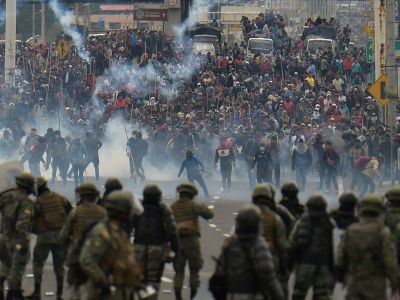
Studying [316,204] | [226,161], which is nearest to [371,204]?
[316,204]

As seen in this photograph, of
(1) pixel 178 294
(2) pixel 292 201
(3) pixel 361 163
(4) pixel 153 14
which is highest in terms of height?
(4) pixel 153 14

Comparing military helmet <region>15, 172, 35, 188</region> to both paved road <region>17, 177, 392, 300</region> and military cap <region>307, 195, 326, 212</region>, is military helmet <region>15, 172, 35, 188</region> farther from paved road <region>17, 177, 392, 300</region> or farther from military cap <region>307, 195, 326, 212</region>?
military cap <region>307, 195, 326, 212</region>

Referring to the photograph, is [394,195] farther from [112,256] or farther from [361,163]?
[361,163]

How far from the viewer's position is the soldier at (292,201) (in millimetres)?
15594

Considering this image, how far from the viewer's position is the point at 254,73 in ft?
165

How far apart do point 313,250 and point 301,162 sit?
20416 millimetres

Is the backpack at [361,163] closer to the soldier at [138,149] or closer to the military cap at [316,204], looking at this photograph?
the soldier at [138,149]

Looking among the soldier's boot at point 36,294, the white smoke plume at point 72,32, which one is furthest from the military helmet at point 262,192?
the white smoke plume at point 72,32

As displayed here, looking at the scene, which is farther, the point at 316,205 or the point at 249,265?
the point at 316,205

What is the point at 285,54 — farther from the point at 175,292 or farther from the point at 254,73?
the point at 175,292

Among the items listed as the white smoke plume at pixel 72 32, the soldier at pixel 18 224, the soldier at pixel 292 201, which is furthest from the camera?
the white smoke plume at pixel 72 32

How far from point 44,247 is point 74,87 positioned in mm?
32745

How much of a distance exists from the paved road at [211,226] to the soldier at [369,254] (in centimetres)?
448

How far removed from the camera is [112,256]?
11242 mm
